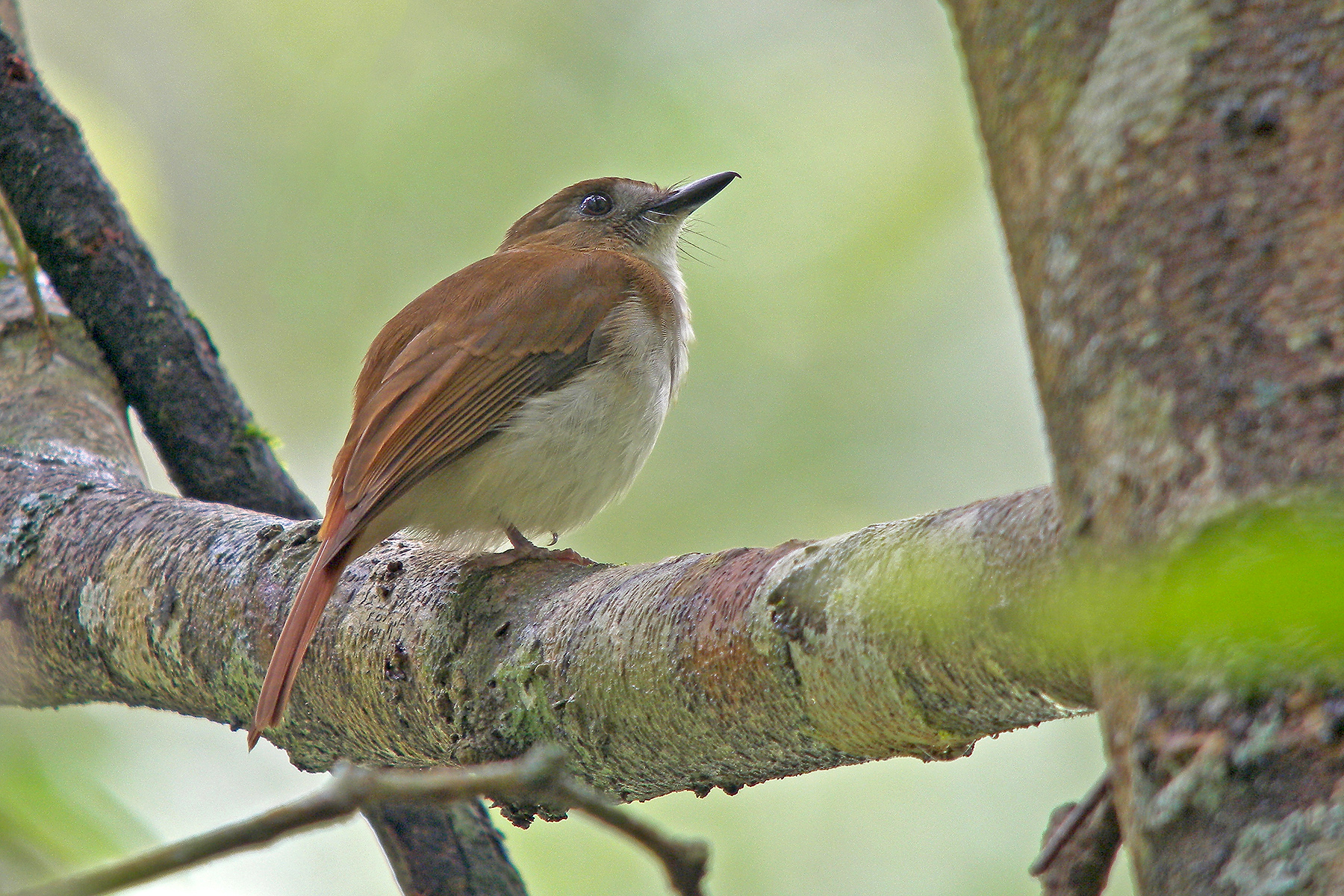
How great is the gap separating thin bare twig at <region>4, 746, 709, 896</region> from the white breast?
2.53m

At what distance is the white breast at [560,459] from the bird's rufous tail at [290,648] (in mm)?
713

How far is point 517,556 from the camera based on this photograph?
2.93m

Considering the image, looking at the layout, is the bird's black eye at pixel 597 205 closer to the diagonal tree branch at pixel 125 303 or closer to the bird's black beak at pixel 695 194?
the bird's black beak at pixel 695 194

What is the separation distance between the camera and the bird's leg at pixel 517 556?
2.70 m

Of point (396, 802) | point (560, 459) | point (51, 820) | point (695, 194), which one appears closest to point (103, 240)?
point (560, 459)

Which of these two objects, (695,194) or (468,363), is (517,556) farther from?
(695,194)

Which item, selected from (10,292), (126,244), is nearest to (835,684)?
(126,244)

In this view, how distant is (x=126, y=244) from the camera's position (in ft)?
13.0

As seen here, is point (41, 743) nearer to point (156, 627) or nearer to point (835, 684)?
point (835, 684)

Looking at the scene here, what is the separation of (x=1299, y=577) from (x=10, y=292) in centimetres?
456

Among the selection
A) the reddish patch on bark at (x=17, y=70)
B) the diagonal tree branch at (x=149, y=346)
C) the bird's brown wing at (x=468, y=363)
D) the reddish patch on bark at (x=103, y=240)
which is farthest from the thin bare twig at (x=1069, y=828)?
the reddish patch on bark at (x=17, y=70)

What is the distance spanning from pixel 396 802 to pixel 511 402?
2.73 m

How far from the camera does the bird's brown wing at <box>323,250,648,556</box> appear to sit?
3.46 metres

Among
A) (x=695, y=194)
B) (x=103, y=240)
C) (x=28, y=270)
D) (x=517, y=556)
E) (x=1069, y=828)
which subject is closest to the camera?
(x=1069, y=828)
